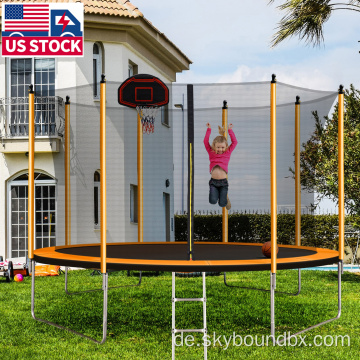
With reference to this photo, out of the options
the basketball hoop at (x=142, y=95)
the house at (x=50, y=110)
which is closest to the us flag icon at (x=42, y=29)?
the house at (x=50, y=110)

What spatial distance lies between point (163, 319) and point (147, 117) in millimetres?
2383

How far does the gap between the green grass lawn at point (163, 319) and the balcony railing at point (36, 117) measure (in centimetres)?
375

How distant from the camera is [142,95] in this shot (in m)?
7.16

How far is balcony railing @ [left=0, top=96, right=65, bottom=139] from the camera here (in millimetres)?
12477

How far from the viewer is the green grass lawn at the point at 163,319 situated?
4.90 meters

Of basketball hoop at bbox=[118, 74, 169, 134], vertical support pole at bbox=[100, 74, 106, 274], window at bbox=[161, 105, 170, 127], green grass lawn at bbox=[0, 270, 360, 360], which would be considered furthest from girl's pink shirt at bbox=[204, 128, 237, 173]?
vertical support pole at bbox=[100, 74, 106, 274]

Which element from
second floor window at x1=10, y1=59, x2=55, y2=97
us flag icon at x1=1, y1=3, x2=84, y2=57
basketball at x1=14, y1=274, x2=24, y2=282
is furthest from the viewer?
second floor window at x1=10, y1=59, x2=55, y2=97

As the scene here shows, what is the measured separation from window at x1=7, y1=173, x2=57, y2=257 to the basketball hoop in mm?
5800

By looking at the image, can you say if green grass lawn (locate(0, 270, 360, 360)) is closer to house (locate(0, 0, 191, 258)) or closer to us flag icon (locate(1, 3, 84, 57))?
house (locate(0, 0, 191, 258))

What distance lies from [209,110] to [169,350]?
2.46 metres

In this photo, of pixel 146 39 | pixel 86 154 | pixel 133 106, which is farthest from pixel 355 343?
pixel 146 39

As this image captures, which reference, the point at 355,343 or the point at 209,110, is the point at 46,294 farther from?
the point at 355,343

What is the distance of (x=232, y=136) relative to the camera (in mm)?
6449

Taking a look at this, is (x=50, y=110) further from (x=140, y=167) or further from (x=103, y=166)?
(x=103, y=166)
